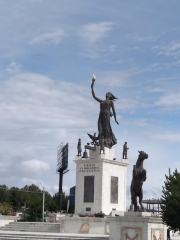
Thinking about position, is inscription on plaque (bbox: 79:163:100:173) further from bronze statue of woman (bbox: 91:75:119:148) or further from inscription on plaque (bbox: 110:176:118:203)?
bronze statue of woman (bbox: 91:75:119:148)

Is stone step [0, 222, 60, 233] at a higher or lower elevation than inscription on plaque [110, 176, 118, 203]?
lower

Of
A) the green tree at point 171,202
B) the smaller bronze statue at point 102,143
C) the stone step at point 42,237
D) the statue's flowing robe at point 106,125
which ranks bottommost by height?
the stone step at point 42,237

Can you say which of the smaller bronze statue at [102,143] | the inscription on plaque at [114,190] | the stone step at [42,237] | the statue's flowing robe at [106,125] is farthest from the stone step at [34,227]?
the statue's flowing robe at [106,125]

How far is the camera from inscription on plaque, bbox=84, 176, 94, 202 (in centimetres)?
3734

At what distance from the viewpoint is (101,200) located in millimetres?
36531

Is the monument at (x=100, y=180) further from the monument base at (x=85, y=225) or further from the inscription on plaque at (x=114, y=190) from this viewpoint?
the monument base at (x=85, y=225)

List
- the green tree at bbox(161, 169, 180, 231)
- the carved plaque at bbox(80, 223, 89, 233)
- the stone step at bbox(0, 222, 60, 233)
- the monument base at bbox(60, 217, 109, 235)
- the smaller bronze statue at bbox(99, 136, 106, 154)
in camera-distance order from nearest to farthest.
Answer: the green tree at bbox(161, 169, 180, 231) → the monument base at bbox(60, 217, 109, 235) → the carved plaque at bbox(80, 223, 89, 233) → the stone step at bbox(0, 222, 60, 233) → the smaller bronze statue at bbox(99, 136, 106, 154)

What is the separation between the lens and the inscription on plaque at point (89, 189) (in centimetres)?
3734

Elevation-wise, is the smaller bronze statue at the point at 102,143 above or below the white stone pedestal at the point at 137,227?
above

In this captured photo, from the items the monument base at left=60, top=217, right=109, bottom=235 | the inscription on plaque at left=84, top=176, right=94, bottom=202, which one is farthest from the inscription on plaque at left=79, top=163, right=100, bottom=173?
the monument base at left=60, top=217, right=109, bottom=235

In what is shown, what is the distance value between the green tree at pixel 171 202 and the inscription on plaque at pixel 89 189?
12.3m

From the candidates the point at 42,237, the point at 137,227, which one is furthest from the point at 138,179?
the point at 42,237

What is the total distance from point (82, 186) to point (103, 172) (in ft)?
7.96

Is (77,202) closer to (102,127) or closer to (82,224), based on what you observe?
(82,224)
